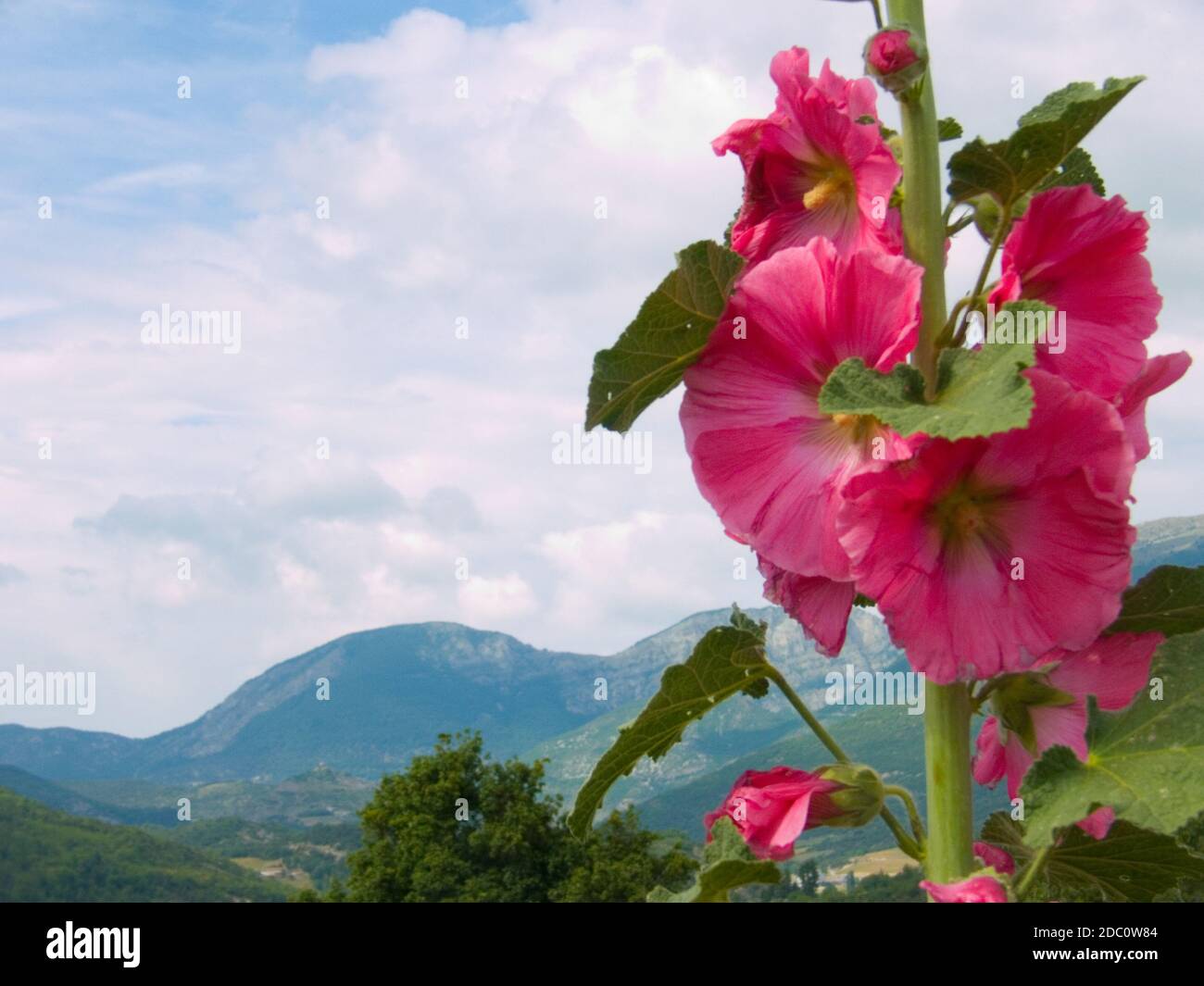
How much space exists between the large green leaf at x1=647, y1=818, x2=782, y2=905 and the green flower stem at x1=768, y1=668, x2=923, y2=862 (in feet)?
0.86

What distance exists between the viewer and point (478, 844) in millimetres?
56219

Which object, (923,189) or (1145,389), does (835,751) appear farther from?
(923,189)

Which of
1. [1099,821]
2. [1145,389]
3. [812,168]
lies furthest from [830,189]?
[1099,821]

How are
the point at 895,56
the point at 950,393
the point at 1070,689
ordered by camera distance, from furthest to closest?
1. the point at 1070,689
2. the point at 895,56
3. the point at 950,393

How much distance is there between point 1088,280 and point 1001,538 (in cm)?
62

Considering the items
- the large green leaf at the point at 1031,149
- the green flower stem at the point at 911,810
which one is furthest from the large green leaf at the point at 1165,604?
the large green leaf at the point at 1031,149

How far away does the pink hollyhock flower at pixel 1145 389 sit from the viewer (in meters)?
2.40

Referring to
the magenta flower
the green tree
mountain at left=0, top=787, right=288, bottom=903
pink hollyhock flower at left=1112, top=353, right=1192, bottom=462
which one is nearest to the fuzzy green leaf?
the magenta flower

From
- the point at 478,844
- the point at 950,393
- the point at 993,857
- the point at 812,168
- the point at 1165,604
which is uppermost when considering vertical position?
the point at 812,168

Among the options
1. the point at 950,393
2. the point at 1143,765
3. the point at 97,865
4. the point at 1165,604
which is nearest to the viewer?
the point at 950,393
